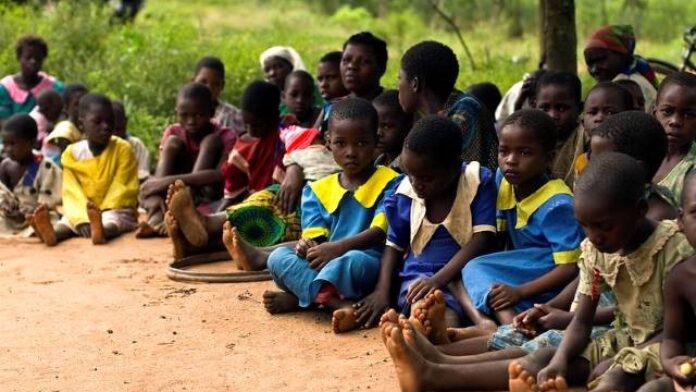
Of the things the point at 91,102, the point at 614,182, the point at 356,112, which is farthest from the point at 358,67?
the point at 614,182

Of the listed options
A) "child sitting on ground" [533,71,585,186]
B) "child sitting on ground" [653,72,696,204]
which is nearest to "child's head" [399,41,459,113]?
"child sitting on ground" [533,71,585,186]

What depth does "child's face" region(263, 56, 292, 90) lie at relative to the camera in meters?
8.36

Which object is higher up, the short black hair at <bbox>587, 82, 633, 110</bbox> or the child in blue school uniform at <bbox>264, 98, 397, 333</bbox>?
the short black hair at <bbox>587, 82, 633, 110</bbox>

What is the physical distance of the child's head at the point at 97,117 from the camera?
795cm

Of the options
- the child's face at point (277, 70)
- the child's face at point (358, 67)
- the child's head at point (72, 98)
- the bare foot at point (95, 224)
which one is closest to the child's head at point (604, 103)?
the child's face at point (358, 67)

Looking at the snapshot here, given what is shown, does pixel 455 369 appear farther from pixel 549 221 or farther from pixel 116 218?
pixel 116 218

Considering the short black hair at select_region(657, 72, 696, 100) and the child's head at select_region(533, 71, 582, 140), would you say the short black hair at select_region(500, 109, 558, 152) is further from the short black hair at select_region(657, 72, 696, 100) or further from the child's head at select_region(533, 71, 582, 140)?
the child's head at select_region(533, 71, 582, 140)

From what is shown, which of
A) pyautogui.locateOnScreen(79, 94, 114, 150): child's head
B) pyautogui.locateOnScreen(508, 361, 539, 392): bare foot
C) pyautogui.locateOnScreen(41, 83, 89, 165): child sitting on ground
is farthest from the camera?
pyautogui.locateOnScreen(41, 83, 89, 165): child sitting on ground

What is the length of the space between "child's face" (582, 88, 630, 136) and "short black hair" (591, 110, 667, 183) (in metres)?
0.82

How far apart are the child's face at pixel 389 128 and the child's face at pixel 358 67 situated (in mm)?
687

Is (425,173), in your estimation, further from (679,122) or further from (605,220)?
(605,220)

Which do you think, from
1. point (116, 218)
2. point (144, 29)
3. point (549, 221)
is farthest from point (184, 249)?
point (144, 29)

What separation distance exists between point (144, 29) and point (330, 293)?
10.2 m

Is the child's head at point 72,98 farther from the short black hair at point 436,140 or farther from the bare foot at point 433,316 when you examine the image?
the bare foot at point 433,316
